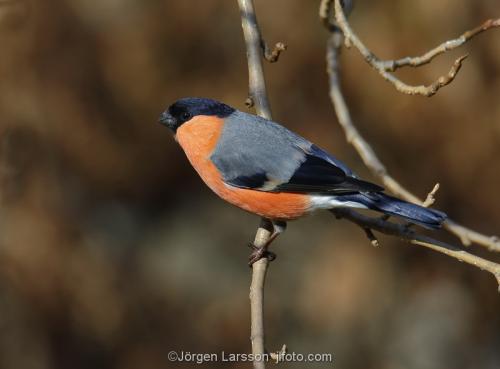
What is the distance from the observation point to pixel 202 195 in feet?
20.6

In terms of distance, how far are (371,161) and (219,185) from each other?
26.7 inches

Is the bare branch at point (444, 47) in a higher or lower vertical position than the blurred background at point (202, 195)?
lower

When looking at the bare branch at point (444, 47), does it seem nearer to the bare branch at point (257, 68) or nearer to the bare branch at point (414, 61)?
the bare branch at point (414, 61)

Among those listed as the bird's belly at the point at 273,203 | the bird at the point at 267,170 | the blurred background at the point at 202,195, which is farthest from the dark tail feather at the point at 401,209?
the blurred background at the point at 202,195

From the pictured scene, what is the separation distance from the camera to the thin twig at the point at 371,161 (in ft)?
9.20

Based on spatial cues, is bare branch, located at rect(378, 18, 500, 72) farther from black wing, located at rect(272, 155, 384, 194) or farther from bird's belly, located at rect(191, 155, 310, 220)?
bird's belly, located at rect(191, 155, 310, 220)

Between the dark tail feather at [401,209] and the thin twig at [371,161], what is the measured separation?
54mm

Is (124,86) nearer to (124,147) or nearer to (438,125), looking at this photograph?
(124,147)

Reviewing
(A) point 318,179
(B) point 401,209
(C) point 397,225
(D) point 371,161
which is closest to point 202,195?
(A) point 318,179

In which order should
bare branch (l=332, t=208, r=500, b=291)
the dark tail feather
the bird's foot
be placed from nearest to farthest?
bare branch (l=332, t=208, r=500, b=291) < the dark tail feather < the bird's foot

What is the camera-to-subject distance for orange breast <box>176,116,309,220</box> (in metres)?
3.28

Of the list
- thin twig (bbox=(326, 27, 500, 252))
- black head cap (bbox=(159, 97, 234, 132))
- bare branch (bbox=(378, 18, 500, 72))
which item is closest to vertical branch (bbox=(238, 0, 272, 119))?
black head cap (bbox=(159, 97, 234, 132))

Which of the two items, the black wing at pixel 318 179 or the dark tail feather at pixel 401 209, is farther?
the black wing at pixel 318 179

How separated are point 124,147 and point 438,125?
7.86 ft
